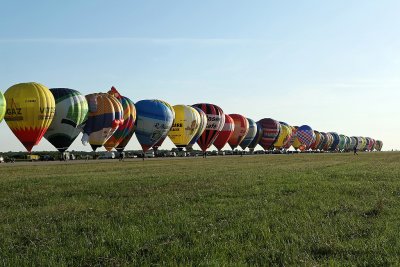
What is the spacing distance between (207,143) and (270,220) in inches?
2896

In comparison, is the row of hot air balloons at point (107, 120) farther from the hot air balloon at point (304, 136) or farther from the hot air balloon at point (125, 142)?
the hot air balloon at point (304, 136)

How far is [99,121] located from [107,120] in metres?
1.04

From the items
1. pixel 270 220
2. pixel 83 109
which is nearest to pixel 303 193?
pixel 270 220

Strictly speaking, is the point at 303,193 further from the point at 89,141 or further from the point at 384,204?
the point at 89,141

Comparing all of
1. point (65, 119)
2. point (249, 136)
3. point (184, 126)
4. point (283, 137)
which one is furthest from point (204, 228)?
point (283, 137)

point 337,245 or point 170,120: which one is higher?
point 170,120

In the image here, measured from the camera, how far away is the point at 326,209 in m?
12.1

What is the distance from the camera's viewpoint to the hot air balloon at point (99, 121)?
59.3 meters

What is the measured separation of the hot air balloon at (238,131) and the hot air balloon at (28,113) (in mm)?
55035

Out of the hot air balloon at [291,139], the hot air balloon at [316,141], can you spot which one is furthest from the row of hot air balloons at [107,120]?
the hot air balloon at [316,141]

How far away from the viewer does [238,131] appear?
10162cm

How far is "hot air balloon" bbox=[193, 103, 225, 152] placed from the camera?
83.1 metres

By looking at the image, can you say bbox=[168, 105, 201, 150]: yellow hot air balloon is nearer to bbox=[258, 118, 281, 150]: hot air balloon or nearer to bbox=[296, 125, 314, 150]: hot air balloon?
bbox=[258, 118, 281, 150]: hot air balloon

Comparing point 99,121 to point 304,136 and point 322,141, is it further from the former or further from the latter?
point 322,141
